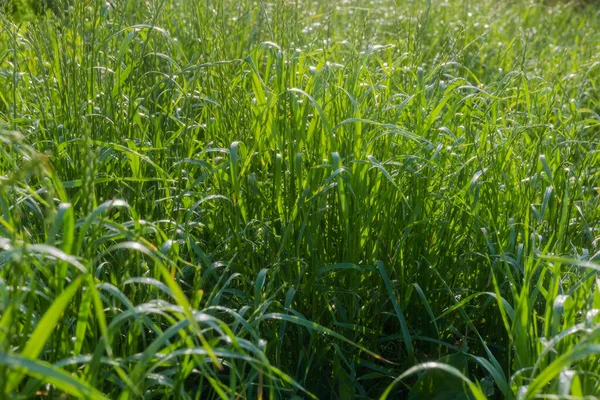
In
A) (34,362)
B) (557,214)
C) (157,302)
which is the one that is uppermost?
(34,362)

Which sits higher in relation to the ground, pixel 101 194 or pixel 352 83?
pixel 352 83

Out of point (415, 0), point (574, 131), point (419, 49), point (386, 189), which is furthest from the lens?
point (415, 0)

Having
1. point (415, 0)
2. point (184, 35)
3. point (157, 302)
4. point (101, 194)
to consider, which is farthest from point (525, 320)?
point (415, 0)

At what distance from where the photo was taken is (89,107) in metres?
2.32

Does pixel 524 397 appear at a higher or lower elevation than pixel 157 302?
lower

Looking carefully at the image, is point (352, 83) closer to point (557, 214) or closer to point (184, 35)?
point (557, 214)

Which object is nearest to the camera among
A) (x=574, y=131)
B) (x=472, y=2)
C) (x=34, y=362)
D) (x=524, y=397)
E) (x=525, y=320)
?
(x=34, y=362)

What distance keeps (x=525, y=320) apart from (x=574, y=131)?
4.11 ft

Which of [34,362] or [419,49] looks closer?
[34,362]

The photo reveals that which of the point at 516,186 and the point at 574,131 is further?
the point at 574,131

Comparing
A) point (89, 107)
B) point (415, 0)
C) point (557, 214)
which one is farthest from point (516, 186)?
point (415, 0)

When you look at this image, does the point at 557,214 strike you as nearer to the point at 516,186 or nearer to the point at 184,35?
the point at 516,186

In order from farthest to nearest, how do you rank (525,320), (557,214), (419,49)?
(419,49) → (557,214) → (525,320)

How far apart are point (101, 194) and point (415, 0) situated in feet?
13.0
